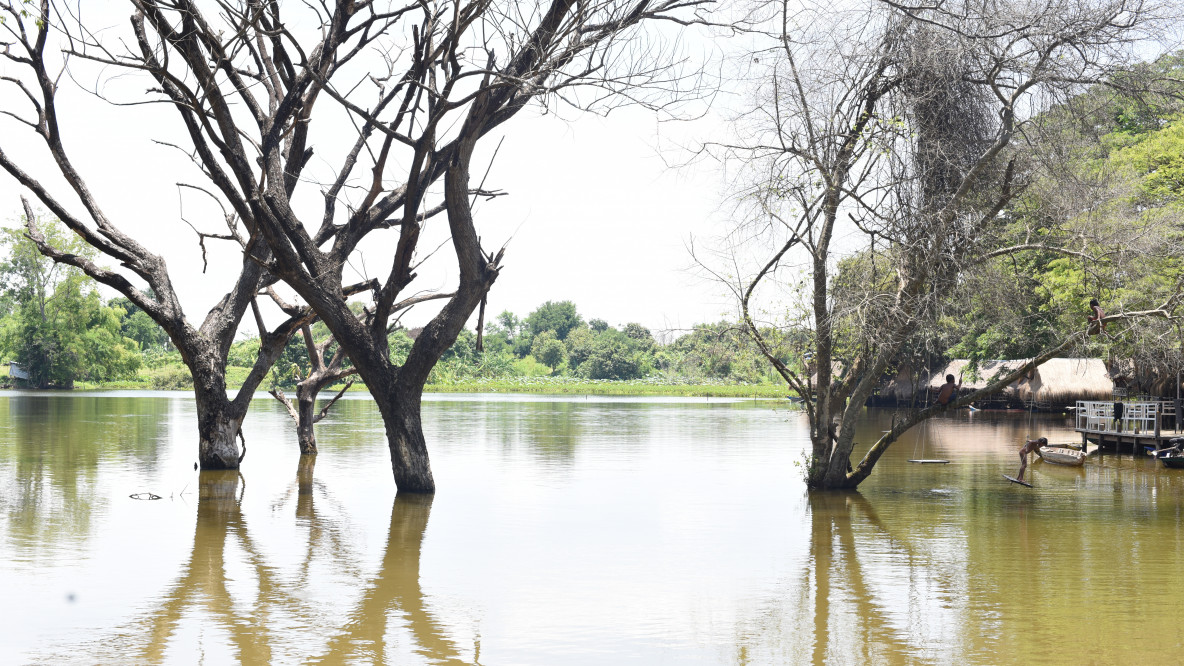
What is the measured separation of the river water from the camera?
718cm

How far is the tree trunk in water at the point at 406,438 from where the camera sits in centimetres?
1395

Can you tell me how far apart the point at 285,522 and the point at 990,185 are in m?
10.3

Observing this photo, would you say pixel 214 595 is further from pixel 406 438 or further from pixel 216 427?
pixel 216 427

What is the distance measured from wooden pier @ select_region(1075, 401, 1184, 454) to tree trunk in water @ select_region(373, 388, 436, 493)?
16.0 meters

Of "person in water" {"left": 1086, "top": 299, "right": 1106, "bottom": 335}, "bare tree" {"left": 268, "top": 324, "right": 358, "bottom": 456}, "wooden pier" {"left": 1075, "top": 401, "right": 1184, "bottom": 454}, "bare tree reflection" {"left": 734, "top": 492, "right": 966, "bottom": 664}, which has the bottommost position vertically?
"bare tree reflection" {"left": 734, "top": 492, "right": 966, "bottom": 664}

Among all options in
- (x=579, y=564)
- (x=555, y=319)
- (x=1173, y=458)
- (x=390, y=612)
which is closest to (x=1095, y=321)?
(x=579, y=564)

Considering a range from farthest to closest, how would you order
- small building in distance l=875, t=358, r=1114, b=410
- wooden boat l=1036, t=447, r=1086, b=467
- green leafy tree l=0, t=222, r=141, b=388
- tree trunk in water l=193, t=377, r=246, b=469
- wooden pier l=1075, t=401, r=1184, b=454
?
green leafy tree l=0, t=222, r=141, b=388, small building in distance l=875, t=358, r=1114, b=410, wooden pier l=1075, t=401, r=1184, b=454, wooden boat l=1036, t=447, r=1086, b=467, tree trunk in water l=193, t=377, r=246, b=469

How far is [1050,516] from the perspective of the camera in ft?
44.6

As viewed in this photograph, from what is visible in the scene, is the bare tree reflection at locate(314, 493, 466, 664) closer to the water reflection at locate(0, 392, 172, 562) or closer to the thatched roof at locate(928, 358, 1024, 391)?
the water reflection at locate(0, 392, 172, 562)

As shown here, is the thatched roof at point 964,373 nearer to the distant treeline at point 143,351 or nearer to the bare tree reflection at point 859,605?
the distant treeline at point 143,351

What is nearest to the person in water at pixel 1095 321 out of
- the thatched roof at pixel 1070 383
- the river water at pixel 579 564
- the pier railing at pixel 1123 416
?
the river water at pixel 579 564

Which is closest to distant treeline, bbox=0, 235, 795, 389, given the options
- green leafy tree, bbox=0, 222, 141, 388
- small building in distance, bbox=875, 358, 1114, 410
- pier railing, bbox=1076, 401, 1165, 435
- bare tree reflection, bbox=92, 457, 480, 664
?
green leafy tree, bbox=0, 222, 141, 388

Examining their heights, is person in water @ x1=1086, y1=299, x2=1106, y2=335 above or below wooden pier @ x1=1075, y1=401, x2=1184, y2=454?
above

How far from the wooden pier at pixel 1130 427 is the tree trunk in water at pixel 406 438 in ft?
52.5
